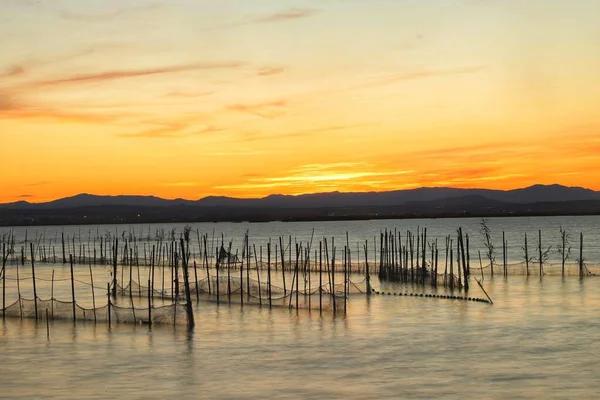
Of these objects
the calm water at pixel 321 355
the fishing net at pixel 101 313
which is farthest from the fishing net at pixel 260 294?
the fishing net at pixel 101 313

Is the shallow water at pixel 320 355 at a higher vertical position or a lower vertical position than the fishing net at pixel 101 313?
lower

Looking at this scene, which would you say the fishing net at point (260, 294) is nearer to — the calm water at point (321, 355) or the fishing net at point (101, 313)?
the calm water at point (321, 355)

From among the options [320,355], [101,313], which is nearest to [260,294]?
[101,313]

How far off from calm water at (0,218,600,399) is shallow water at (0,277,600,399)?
0.11 feet

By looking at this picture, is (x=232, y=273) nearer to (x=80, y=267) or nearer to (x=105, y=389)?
(x=80, y=267)

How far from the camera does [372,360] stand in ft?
80.2

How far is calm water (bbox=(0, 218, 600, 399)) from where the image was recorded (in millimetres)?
20953

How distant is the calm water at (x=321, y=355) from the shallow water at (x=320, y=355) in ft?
0.11

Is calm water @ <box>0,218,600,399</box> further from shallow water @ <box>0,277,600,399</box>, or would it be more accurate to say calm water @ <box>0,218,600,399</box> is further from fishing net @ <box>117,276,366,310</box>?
fishing net @ <box>117,276,366,310</box>

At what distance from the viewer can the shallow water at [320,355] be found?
20953 mm

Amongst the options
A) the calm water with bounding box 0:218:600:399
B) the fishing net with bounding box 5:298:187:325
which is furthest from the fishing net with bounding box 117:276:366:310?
the fishing net with bounding box 5:298:187:325

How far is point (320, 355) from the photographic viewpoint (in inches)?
996

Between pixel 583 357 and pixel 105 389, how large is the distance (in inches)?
534

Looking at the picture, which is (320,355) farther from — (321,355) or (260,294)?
(260,294)
